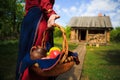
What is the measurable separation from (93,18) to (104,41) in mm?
5969

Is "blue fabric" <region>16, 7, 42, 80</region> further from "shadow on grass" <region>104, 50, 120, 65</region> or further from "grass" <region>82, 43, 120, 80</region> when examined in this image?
"shadow on grass" <region>104, 50, 120, 65</region>

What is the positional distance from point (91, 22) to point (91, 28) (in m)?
1.69

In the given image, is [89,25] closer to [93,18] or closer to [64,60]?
[93,18]

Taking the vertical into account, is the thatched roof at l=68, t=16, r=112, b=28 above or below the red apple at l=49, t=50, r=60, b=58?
above

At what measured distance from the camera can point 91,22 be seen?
118ft

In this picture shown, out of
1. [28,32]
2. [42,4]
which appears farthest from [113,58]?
[28,32]

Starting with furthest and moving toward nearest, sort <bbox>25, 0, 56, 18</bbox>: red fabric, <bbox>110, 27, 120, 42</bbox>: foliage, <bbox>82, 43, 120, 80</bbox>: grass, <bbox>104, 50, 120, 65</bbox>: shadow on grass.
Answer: <bbox>110, 27, 120, 42</bbox>: foliage
<bbox>104, 50, 120, 65</bbox>: shadow on grass
<bbox>82, 43, 120, 80</bbox>: grass
<bbox>25, 0, 56, 18</bbox>: red fabric

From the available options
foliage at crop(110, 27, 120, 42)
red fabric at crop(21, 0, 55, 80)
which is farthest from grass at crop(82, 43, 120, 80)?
foliage at crop(110, 27, 120, 42)

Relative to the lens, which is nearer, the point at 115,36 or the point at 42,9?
the point at 42,9

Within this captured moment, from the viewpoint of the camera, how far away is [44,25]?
339 cm

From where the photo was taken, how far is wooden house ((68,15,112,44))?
3281 centimetres

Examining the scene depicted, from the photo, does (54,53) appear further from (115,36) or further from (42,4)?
(115,36)

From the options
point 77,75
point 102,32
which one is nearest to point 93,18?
point 102,32

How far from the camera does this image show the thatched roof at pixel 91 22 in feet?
112
